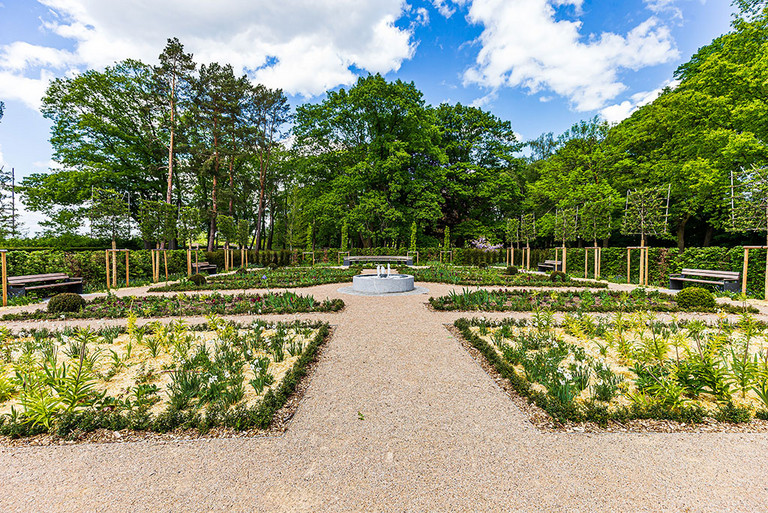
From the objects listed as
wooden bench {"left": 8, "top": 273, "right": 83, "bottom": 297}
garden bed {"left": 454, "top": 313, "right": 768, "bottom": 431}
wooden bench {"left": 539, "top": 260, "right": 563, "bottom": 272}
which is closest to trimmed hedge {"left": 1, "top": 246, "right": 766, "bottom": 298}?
wooden bench {"left": 8, "top": 273, "right": 83, "bottom": 297}

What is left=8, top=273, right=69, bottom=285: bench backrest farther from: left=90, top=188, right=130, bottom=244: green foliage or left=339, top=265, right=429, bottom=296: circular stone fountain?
left=339, top=265, right=429, bottom=296: circular stone fountain

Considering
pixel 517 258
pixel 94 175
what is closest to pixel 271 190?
pixel 94 175

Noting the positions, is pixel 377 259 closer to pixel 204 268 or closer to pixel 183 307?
pixel 204 268

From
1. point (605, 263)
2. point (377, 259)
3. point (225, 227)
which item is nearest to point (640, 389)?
point (605, 263)

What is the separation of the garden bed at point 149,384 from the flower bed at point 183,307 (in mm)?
1728

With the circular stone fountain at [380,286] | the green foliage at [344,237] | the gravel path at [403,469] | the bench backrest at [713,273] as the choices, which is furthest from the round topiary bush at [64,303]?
the green foliage at [344,237]

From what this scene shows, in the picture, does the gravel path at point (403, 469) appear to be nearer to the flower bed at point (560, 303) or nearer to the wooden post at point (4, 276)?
the flower bed at point (560, 303)

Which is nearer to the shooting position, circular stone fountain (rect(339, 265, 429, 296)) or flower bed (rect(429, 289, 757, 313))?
flower bed (rect(429, 289, 757, 313))

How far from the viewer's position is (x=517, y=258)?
25.0 metres

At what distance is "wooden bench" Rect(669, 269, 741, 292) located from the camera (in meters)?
9.52

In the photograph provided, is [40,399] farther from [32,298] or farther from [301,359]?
[32,298]

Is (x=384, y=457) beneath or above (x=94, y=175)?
beneath

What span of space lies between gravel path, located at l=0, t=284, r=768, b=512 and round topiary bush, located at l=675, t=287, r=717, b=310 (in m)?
6.47

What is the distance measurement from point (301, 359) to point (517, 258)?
24.4m
